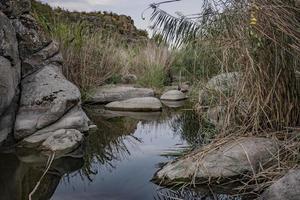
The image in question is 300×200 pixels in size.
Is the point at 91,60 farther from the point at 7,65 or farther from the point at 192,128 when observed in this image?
the point at 7,65

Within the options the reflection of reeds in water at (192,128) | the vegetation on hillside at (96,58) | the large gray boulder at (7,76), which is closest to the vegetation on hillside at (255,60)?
the reflection of reeds in water at (192,128)

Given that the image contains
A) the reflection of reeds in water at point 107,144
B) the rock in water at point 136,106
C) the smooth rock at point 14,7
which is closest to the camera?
the reflection of reeds in water at point 107,144

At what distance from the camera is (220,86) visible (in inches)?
171

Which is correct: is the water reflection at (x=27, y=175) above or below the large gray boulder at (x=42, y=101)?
below

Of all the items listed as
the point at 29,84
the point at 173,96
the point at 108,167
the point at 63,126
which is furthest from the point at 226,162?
the point at 173,96

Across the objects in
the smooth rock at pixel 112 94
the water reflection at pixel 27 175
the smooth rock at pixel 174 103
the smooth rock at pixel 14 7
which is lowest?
the water reflection at pixel 27 175

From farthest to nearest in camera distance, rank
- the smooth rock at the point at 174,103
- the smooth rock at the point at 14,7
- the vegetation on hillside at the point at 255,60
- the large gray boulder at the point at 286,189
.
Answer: the smooth rock at the point at 174,103
the smooth rock at the point at 14,7
the vegetation on hillside at the point at 255,60
the large gray boulder at the point at 286,189

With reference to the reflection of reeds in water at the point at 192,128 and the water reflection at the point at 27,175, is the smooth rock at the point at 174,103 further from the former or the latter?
the water reflection at the point at 27,175

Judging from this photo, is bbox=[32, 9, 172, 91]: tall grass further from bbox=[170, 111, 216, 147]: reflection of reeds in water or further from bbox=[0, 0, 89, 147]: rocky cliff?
bbox=[170, 111, 216, 147]: reflection of reeds in water

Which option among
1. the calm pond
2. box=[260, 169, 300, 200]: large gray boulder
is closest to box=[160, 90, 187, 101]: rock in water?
the calm pond

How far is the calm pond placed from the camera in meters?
3.60

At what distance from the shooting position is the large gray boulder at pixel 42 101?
519 cm

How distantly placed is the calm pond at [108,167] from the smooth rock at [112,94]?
206 cm

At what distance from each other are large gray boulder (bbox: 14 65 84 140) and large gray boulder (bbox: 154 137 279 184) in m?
1.94
